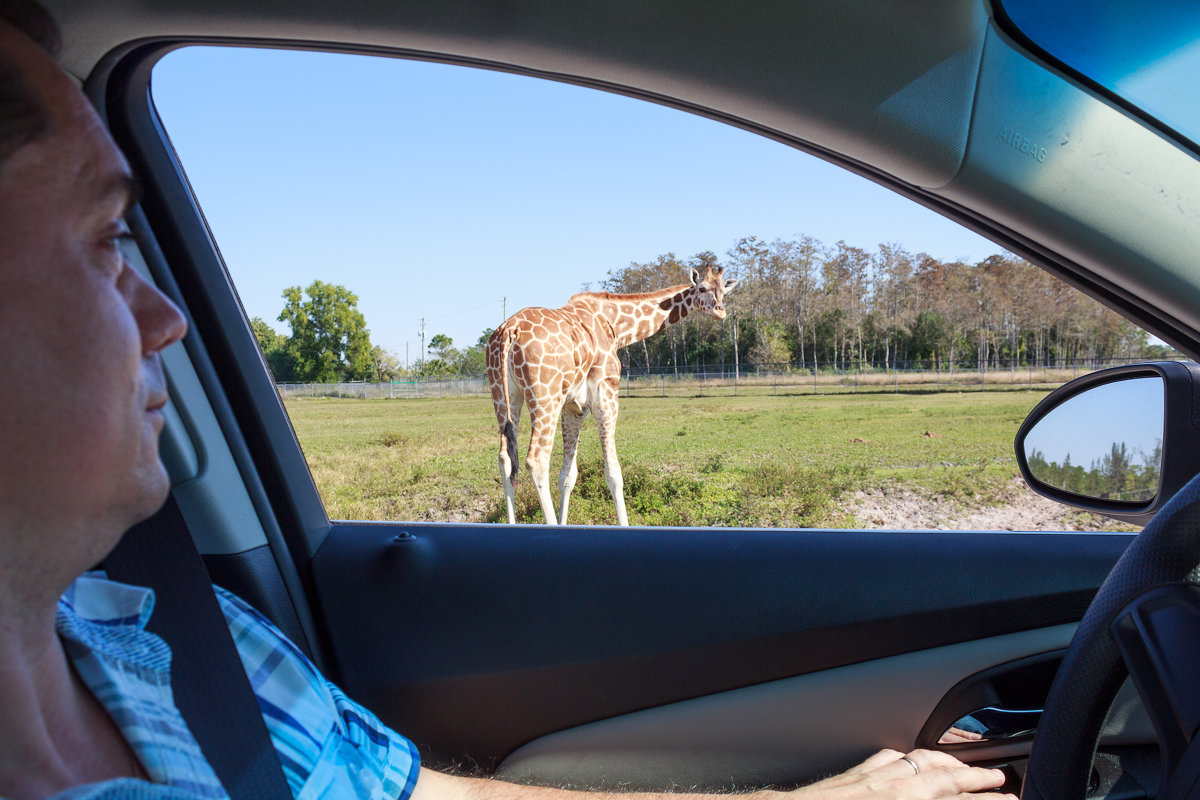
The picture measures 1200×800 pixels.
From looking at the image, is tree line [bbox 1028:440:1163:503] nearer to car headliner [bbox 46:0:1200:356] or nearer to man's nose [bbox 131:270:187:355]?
car headliner [bbox 46:0:1200:356]

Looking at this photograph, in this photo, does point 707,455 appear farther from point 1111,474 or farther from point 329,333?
point 1111,474

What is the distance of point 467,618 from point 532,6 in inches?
46.7

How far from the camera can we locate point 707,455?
136 inches

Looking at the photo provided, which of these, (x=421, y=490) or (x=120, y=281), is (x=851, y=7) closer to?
(x=120, y=281)

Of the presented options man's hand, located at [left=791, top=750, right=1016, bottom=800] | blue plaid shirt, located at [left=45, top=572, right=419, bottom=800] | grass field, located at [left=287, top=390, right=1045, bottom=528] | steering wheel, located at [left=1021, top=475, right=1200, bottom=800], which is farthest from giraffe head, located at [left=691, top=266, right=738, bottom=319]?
steering wheel, located at [left=1021, top=475, right=1200, bottom=800]

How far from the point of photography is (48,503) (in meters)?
0.67

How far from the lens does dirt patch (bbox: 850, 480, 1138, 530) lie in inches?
94.7

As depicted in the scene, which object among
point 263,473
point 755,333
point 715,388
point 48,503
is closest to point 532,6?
point 48,503

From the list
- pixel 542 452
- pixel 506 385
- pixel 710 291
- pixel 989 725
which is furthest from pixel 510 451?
pixel 989 725

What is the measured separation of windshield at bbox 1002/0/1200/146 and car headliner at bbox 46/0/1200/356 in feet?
0.09

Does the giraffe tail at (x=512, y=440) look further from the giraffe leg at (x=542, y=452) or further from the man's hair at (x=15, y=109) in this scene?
the man's hair at (x=15, y=109)

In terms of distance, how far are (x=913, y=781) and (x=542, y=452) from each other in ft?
7.18

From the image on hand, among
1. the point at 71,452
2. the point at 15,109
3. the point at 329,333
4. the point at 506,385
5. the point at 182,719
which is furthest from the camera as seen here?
the point at 506,385

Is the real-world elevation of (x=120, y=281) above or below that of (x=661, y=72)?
below
